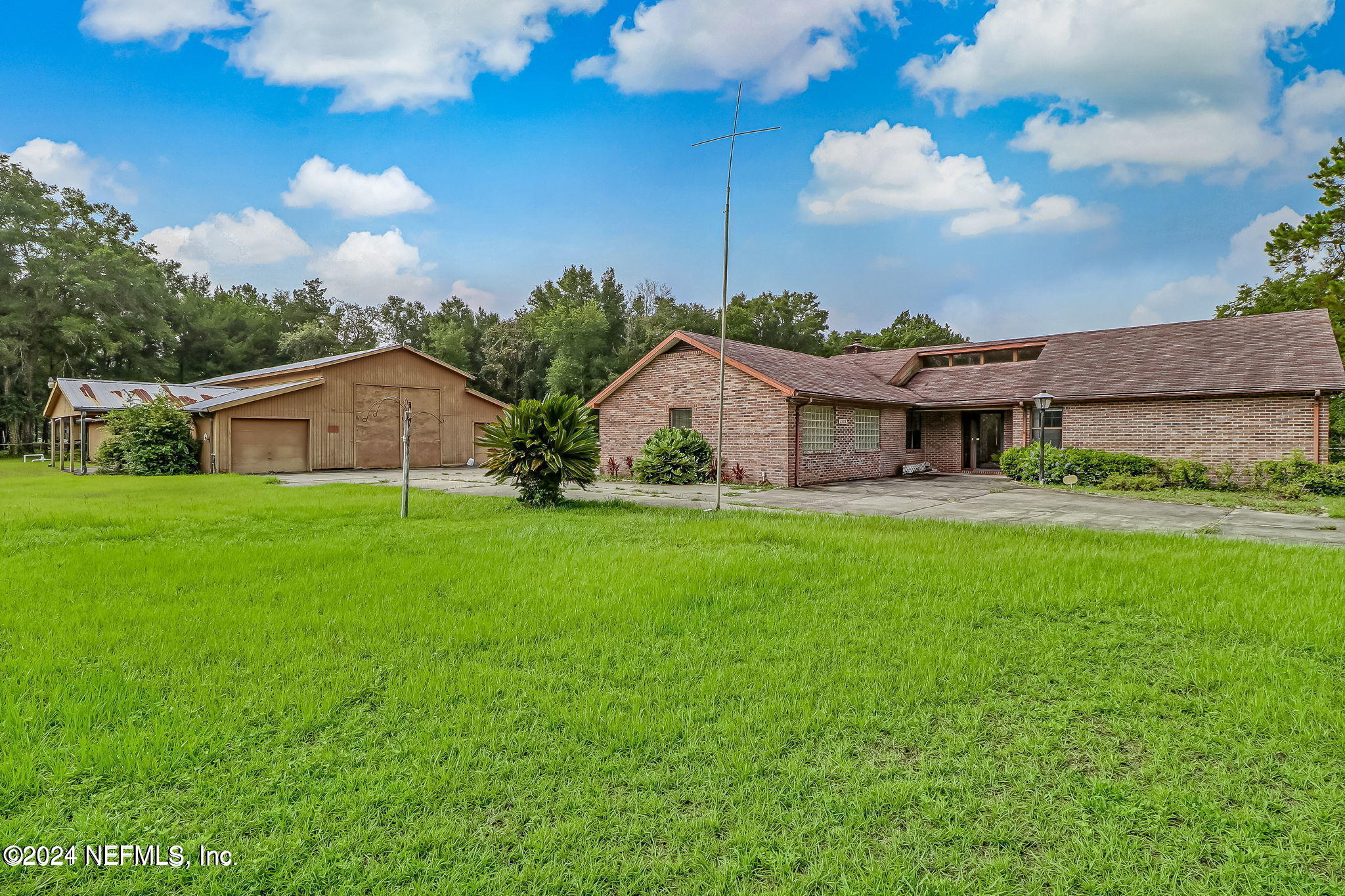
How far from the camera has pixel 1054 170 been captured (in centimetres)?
2055

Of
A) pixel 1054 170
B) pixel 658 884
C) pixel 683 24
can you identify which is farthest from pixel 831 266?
pixel 658 884

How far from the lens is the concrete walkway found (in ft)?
31.8

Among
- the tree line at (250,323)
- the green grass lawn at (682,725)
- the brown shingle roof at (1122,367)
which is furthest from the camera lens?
the tree line at (250,323)

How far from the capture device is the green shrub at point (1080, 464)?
52.7 ft

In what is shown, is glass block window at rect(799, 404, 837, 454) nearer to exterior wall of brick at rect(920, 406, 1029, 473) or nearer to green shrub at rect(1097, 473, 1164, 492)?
exterior wall of brick at rect(920, 406, 1029, 473)

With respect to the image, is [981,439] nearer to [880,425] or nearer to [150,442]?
[880,425]

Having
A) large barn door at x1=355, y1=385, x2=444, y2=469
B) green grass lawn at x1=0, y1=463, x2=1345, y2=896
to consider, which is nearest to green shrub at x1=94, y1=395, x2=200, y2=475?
large barn door at x1=355, y1=385, x2=444, y2=469

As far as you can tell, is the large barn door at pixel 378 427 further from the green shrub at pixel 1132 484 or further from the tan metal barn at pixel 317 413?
the green shrub at pixel 1132 484

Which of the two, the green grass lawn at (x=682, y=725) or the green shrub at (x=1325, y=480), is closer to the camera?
the green grass lawn at (x=682, y=725)

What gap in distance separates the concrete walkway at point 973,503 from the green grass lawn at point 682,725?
3468mm

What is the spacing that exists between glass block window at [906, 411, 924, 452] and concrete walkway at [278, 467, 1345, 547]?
2.49 meters

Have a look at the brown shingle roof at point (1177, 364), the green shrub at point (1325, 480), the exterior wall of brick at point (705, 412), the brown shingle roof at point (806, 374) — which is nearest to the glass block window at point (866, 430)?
the brown shingle roof at point (806, 374)

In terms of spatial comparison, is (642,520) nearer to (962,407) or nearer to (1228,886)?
(1228,886)

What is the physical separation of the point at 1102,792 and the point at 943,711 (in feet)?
2.78
